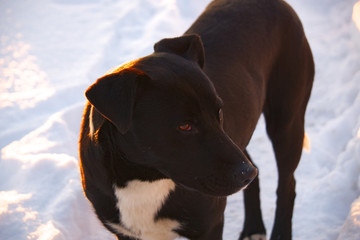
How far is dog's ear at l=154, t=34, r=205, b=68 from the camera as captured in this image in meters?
2.82

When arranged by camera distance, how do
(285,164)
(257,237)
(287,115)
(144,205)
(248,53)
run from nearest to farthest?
1. (144,205)
2. (248,53)
3. (287,115)
4. (285,164)
5. (257,237)

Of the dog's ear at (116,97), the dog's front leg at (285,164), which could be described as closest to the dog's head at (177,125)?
the dog's ear at (116,97)

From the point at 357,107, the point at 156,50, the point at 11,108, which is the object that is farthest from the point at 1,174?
the point at 357,107

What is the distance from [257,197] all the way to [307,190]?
0.77 meters

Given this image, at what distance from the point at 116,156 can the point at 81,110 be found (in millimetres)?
2790

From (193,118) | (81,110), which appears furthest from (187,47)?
(81,110)

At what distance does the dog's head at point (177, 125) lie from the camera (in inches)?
92.6

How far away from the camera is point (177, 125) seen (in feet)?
7.86

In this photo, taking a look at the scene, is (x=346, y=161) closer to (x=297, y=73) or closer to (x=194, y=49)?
(x=297, y=73)

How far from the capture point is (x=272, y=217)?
4.54m

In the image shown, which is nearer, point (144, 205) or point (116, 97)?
point (116, 97)

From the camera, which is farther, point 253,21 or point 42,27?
point 42,27

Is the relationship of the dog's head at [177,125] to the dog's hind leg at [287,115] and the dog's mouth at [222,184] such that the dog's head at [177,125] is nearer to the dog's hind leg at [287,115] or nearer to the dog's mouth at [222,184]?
the dog's mouth at [222,184]

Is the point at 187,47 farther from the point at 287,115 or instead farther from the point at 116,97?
the point at 287,115
